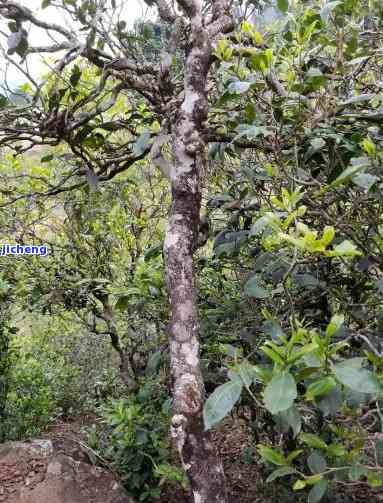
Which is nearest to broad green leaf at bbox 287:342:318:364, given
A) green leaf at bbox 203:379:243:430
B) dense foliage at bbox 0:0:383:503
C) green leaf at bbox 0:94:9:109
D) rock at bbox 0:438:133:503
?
dense foliage at bbox 0:0:383:503

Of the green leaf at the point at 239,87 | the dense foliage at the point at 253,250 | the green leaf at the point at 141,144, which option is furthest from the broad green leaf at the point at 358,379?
the green leaf at the point at 141,144

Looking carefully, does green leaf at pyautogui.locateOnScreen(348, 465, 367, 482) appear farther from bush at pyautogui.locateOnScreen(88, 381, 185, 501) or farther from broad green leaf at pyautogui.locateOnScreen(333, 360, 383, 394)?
bush at pyautogui.locateOnScreen(88, 381, 185, 501)

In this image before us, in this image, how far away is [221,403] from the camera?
2.62 ft

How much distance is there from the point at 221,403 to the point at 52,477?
1.78m

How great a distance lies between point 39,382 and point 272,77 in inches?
112

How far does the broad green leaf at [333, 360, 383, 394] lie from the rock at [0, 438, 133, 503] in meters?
1.77

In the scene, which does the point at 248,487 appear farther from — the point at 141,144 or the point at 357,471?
the point at 141,144

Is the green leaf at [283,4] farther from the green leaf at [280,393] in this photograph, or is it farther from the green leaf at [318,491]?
the green leaf at [318,491]

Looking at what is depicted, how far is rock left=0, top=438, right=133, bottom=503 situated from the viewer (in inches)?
84.5

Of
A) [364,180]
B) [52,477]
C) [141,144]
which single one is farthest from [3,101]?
[52,477]

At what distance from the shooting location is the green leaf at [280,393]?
0.70m

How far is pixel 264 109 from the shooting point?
1.44 meters

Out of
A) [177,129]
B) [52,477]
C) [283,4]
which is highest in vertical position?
[283,4]

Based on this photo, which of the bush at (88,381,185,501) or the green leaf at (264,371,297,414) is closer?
the green leaf at (264,371,297,414)
